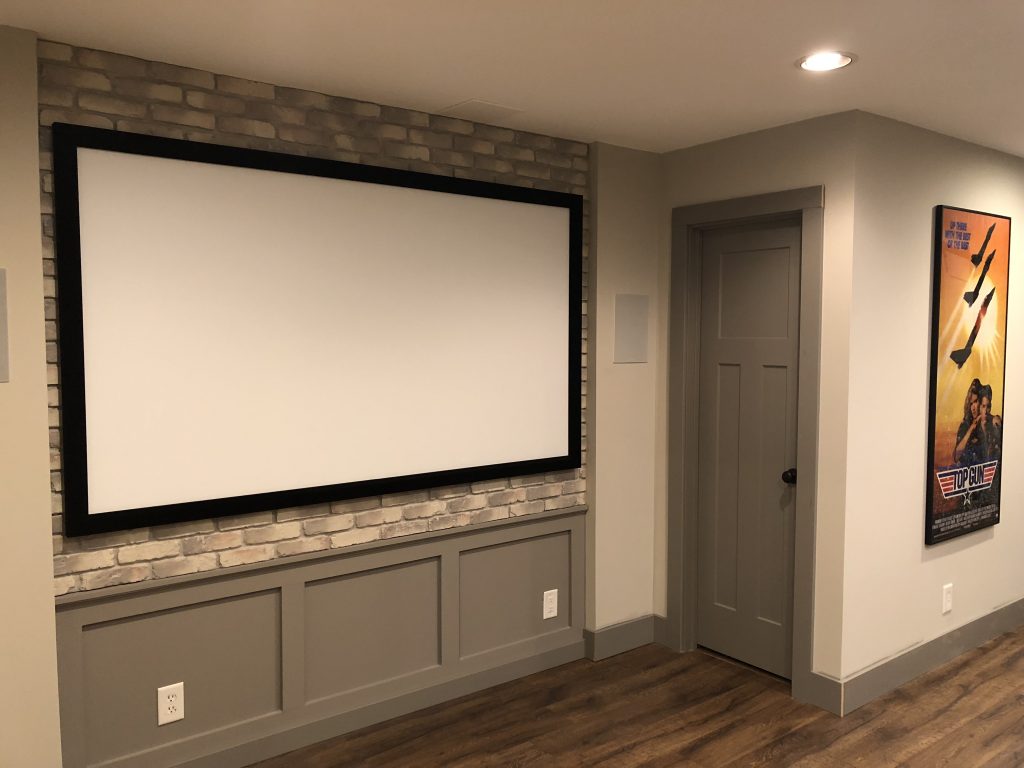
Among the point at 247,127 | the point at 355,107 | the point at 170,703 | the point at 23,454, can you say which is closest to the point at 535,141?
the point at 355,107

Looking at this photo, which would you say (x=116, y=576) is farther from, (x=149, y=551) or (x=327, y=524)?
(x=327, y=524)

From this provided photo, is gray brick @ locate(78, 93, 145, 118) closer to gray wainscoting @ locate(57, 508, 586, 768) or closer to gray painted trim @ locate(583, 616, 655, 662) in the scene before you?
gray wainscoting @ locate(57, 508, 586, 768)

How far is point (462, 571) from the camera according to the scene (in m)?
3.56

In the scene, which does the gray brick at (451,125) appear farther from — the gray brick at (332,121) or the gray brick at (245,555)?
the gray brick at (245,555)

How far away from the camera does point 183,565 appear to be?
2812mm

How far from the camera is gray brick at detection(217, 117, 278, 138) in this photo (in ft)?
9.34

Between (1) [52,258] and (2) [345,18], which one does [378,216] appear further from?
(1) [52,258]

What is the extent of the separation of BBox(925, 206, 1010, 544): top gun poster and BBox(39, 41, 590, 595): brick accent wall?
5.32 ft

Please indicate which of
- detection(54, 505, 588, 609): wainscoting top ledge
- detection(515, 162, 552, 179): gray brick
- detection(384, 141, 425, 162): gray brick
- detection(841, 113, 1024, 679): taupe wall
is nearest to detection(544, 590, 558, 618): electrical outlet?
detection(54, 505, 588, 609): wainscoting top ledge

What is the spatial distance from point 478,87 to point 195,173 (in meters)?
1.03

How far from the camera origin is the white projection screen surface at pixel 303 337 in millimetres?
2654

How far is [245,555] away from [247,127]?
4.92 feet

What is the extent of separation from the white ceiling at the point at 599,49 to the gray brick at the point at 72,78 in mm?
86

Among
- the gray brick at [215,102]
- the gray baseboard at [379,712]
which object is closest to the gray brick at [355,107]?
the gray brick at [215,102]
